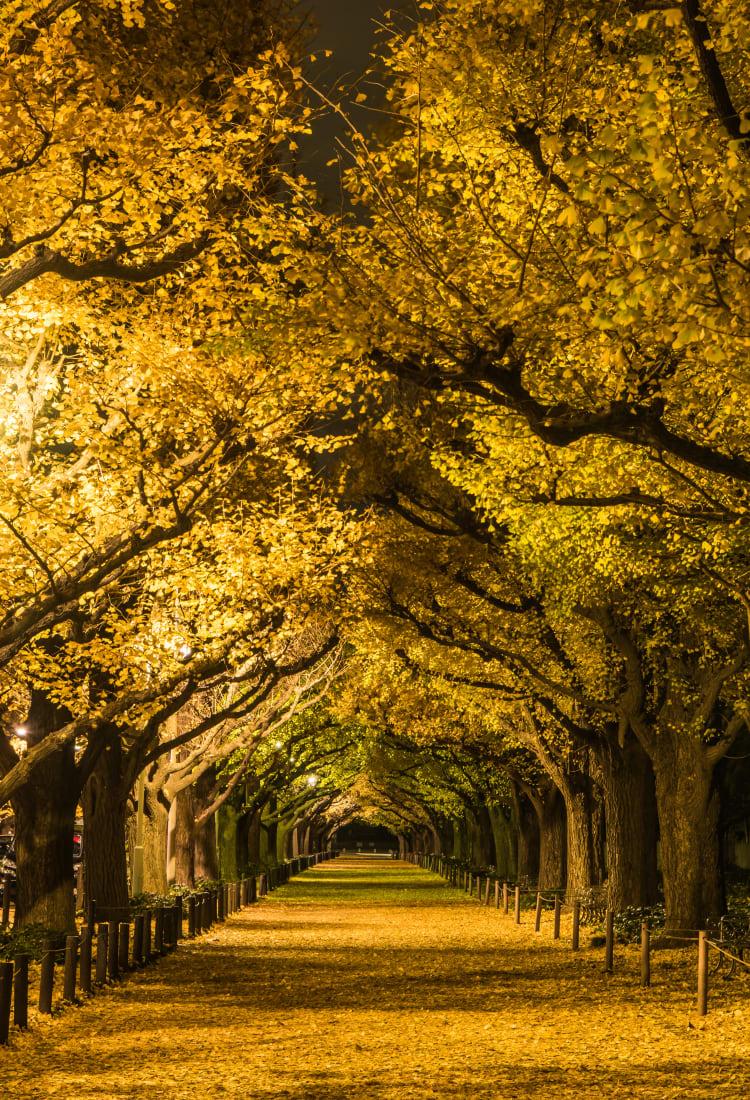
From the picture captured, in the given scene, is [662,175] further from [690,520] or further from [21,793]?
[21,793]

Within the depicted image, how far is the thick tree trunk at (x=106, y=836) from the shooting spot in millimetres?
21938

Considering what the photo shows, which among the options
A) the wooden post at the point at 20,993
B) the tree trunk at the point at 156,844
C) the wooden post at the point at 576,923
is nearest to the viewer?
the wooden post at the point at 20,993

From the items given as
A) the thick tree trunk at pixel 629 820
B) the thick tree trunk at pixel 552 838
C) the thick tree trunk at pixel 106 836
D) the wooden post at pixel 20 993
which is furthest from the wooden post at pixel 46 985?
the thick tree trunk at pixel 552 838

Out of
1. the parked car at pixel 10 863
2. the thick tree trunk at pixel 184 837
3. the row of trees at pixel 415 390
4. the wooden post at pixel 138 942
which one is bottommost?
the parked car at pixel 10 863

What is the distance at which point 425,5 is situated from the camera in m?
13.2

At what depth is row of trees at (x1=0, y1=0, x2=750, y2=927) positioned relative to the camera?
9625 millimetres

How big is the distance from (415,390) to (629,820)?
9.33m

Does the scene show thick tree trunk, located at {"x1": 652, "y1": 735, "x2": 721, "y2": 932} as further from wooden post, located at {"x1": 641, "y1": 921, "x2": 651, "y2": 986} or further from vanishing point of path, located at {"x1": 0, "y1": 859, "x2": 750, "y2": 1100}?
wooden post, located at {"x1": 641, "y1": 921, "x2": 651, "y2": 986}

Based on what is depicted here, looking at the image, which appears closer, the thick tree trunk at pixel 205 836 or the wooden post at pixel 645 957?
the wooden post at pixel 645 957

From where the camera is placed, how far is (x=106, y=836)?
72.8 ft

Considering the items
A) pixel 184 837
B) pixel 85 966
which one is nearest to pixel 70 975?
pixel 85 966

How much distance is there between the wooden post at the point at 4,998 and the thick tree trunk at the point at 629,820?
45.5ft

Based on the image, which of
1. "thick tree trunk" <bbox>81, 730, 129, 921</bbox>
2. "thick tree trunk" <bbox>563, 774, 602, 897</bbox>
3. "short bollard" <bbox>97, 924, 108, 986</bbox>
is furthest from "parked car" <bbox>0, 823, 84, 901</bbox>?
"short bollard" <bbox>97, 924, 108, 986</bbox>

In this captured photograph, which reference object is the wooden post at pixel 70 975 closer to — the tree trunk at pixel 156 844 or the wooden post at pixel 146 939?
the wooden post at pixel 146 939
